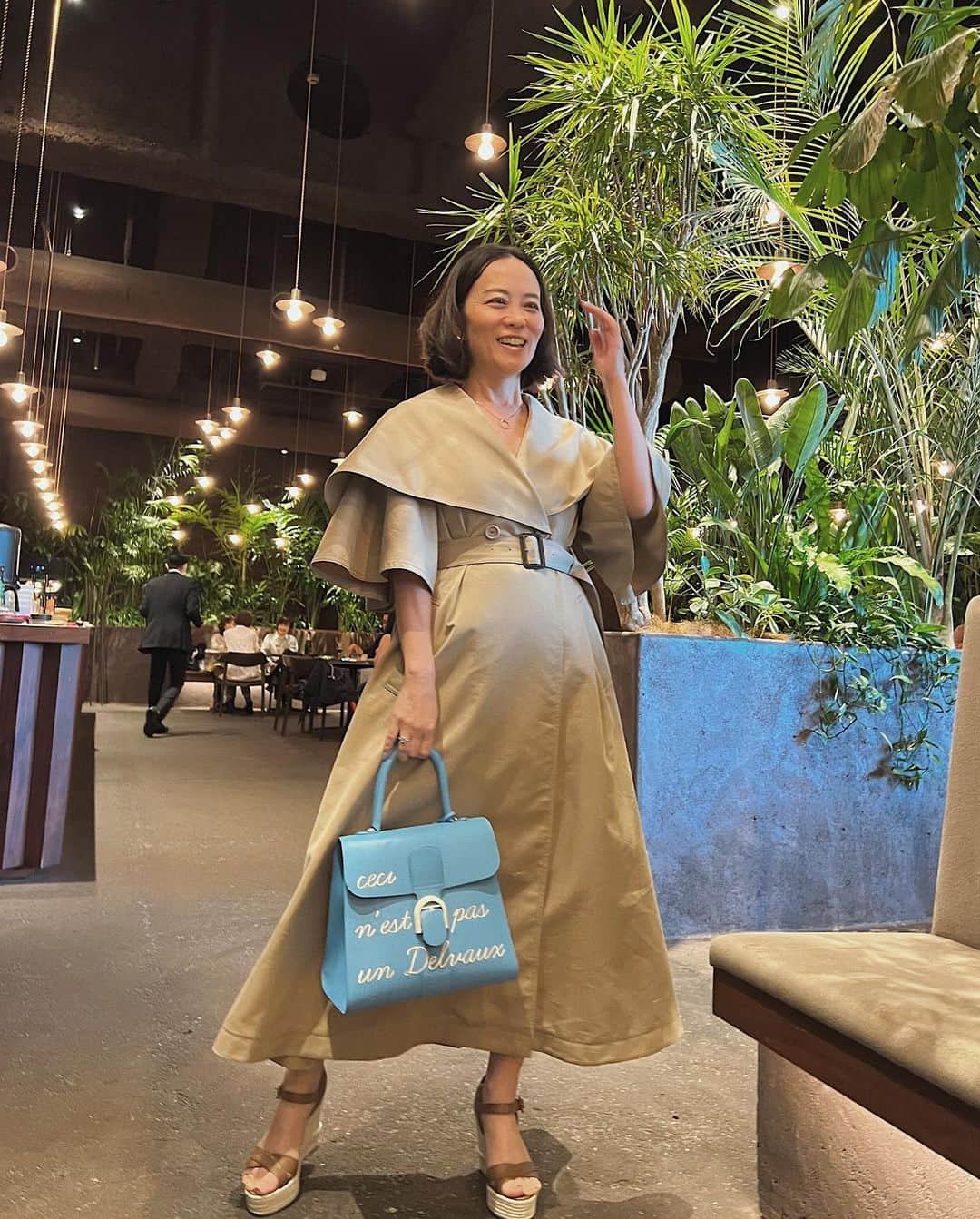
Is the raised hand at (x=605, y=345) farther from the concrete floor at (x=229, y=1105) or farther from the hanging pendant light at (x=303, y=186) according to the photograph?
the hanging pendant light at (x=303, y=186)

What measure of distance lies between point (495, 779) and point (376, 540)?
1.36 ft

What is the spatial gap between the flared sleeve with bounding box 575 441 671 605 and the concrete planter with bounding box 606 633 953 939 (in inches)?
45.5

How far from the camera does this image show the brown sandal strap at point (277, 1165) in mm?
1396

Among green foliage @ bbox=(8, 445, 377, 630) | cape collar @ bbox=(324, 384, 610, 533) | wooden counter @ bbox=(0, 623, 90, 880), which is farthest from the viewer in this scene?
green foliage @ bbox=(8, 445, 377, 630)

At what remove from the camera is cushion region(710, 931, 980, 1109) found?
3.32 feet

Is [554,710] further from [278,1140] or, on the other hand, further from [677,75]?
[677,75]

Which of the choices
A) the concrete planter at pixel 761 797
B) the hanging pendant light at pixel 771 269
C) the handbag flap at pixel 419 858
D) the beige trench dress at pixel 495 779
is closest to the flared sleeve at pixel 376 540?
the beige trench dress at pixel 495 779

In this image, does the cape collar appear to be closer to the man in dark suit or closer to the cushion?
the cushion

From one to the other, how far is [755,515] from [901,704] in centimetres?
80

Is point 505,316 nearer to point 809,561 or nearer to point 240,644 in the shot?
point 809,561

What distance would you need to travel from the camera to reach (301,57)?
596cm

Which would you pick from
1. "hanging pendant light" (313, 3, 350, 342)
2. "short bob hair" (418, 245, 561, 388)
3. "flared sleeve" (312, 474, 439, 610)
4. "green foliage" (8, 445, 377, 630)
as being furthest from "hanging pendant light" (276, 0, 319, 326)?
"green foliage" (8, 445, 377, 630)

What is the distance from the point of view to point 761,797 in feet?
9.50

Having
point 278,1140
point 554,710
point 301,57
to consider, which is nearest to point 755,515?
point 554,710
